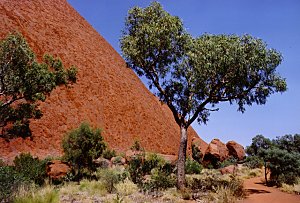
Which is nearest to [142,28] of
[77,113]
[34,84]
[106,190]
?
[34,84]

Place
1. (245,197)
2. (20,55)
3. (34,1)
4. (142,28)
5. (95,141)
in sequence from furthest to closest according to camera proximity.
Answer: (34,1)
(95,141)
(142,28)
(20,55)
(245,197)

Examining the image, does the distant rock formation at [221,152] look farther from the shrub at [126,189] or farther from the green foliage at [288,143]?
the shrub at [126,189]

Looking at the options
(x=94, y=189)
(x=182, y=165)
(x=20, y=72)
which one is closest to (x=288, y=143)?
(x=182, y=165)

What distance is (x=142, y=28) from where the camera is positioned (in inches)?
599

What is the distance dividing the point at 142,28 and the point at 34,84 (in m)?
6.06

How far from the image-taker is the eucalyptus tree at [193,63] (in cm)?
1355

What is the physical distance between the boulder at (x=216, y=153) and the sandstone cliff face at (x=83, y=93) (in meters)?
7.61

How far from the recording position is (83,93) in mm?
44656

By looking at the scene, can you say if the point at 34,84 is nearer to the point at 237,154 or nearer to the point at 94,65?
Answer: the point at 237,154

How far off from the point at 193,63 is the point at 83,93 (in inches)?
1270

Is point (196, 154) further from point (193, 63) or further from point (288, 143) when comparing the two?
point (193, 63)

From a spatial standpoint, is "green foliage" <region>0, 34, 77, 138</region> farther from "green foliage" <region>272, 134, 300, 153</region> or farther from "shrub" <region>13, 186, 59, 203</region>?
"green foliage" <region>272, 134, 300, 153</region>

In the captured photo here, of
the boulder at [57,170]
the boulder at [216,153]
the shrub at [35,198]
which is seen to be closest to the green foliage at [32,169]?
the boulder at [57,170]

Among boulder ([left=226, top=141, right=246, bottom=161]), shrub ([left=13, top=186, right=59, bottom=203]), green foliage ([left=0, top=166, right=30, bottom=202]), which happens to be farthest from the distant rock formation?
shrub ([left=13, top=186, right=59, bottom=203])
